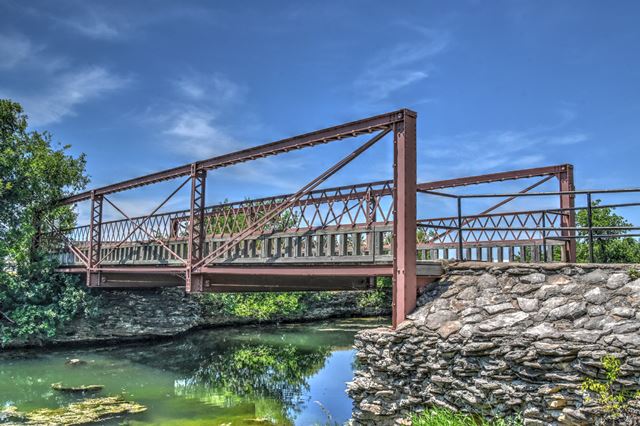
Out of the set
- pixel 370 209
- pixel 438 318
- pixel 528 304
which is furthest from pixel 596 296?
pixel 370 209

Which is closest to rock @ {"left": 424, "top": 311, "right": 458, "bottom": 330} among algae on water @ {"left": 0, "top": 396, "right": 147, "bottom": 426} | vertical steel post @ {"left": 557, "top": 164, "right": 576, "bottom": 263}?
vertical steel post @ {"left": 557, "top": 164, "right": 576, "bottom": 263}

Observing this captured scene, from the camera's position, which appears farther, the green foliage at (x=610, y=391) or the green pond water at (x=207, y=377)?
the green pond water at (x=207, y=377)

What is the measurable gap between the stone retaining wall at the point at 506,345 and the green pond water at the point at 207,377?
5.80 feet

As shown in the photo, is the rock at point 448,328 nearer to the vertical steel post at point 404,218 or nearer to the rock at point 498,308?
the rock at point 498,308

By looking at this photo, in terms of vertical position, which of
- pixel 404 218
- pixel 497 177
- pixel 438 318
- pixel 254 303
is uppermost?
pixel 497 177

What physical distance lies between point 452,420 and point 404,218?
359 cm

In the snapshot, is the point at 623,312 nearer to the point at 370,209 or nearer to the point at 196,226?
the point at 370,209

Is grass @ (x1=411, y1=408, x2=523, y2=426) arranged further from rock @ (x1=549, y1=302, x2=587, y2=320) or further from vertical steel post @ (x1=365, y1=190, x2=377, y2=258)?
vertical steel post @ (x1=365, y1=190, x2=377, y2=258)

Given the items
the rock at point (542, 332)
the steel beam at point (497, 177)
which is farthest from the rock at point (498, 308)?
the steel beam at point (497, 177)

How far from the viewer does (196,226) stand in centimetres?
1622

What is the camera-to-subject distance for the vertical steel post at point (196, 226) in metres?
15.6

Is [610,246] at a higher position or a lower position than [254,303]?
higher

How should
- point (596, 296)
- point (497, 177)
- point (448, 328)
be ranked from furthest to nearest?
1. point (497, 177)
2. point (448, 328)
3. point (596, 296)

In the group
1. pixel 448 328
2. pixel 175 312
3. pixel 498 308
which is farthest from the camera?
pixel 175 312
